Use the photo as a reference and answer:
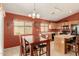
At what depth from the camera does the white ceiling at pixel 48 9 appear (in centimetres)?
176

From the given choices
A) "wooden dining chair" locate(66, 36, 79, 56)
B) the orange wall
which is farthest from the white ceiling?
"wooden dining chair" locate(66, 36, 79, 56)

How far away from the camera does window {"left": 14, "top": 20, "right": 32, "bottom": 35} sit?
180cm

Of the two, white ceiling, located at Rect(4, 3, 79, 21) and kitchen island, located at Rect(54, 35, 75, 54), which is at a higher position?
white ceiling, located at Rect(4, 3, 79, 21)

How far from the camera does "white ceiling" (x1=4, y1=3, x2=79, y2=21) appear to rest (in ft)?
5.78

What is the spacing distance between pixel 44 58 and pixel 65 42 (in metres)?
0.49

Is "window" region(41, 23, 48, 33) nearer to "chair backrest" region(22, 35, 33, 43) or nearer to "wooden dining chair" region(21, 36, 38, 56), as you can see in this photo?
"chair backrest" region(22, 35, 33, 43)

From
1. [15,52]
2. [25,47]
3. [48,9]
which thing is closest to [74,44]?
[48,9]

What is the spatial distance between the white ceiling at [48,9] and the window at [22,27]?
0.53 feet

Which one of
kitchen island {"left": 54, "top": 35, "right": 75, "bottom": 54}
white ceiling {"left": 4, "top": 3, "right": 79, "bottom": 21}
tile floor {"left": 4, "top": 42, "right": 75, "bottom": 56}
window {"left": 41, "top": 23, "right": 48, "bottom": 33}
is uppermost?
white ceiling {"left": 4, "top": 3, "right": 79, "bottom": 21}

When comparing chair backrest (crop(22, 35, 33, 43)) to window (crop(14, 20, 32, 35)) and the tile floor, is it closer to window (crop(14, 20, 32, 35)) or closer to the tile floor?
window (crop(14, 20, 32, 35))

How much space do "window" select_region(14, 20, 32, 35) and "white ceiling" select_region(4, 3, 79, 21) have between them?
16 cm

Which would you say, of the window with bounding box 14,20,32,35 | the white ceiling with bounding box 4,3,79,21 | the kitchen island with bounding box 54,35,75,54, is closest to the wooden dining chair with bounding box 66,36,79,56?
the kitchen island with bounding box 54,35,75,54

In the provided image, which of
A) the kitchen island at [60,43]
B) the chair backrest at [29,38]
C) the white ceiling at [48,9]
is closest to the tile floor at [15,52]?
the kitchen island at [60,43]

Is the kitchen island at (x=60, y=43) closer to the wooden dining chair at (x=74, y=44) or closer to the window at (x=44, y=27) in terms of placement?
the wooden dining chair at (x=74, y=44)
